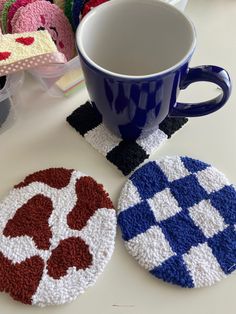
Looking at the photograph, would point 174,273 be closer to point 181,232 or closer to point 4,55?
point 181,232

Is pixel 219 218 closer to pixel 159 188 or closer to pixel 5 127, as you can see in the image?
pixel 159 188

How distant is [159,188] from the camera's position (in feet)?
1.17

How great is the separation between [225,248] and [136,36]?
22 centimetres

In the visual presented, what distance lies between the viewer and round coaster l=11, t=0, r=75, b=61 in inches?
15.8

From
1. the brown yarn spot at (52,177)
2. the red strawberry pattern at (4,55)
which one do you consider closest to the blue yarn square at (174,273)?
the brown yarn spot at (52,177)

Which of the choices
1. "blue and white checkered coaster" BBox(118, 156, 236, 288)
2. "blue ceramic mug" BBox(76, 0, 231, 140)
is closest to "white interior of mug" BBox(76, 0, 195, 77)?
"blue ceramic mug" BBox(76, 0, 231, 140)

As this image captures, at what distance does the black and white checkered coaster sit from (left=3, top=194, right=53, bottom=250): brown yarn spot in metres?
0.08

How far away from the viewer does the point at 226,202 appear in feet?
1.14

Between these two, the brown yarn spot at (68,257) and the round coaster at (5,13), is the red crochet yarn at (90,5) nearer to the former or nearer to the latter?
the round coaster at (5,13)

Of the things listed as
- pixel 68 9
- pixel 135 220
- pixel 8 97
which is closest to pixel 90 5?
pixel 68 9

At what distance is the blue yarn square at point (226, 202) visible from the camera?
0.34 m

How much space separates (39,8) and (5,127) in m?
0.14

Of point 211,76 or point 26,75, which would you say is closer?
point 211,76

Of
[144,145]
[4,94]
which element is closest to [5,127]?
[4,94]
